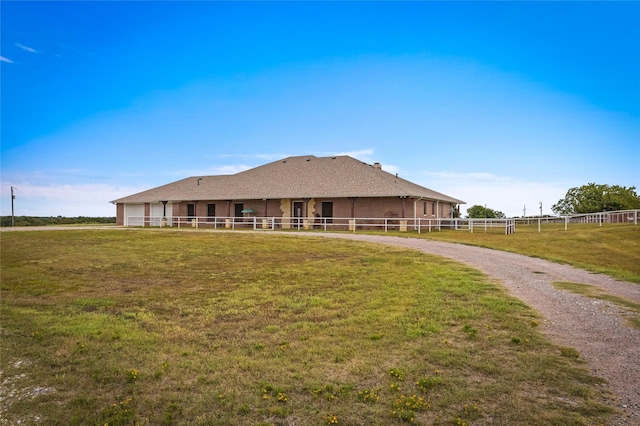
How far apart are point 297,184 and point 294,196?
273 cm

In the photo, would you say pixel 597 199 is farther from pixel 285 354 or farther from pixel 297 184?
pixel 285 354

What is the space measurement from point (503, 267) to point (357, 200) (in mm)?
21685

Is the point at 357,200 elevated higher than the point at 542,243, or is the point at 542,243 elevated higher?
the point at 357,200

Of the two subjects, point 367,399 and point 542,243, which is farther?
point 542,243

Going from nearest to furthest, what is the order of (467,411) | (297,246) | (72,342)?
(467,411) → (72,342) → (297,246)

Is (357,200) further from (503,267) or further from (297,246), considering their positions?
(503,267)

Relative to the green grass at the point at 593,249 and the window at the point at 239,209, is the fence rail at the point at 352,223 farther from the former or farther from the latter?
the green grass at the point at 593,249

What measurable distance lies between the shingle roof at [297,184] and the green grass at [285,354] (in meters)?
23.5

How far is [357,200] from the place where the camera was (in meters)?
35.7

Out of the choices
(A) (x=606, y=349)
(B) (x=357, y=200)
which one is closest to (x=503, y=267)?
(A) (x=606, y=349)

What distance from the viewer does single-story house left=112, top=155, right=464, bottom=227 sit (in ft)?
116

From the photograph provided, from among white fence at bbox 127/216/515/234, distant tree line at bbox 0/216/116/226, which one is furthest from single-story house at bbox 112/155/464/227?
distant tree line at bbox 0/216/116/226

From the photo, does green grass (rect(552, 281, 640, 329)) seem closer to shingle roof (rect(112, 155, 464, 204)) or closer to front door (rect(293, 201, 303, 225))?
shingle roof (rect(112, 155, 464, 204))

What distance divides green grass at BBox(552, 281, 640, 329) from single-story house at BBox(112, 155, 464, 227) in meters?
21.8
